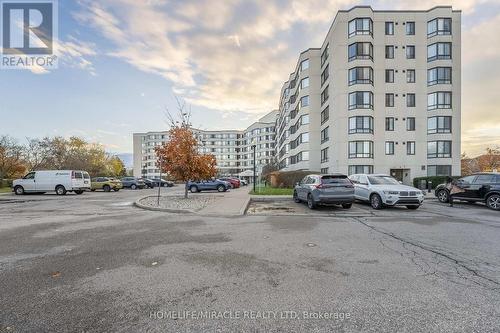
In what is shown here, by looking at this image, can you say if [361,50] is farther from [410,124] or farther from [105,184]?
[105,184]

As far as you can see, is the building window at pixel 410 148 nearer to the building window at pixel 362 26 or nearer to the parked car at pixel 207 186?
the building window at pixel 362 26

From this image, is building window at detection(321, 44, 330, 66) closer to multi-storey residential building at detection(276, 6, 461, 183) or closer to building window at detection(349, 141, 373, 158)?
multi-storey residential building at detection(276, 6, 461, 183)

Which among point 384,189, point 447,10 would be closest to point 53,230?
point 384,189

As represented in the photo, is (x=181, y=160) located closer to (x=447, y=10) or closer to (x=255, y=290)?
(x=255, y=290)

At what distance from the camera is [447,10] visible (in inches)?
→ 1303

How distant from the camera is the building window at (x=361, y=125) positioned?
32.9 metres

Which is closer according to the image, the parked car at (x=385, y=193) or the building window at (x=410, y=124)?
the parked car at (x=385, y=193)

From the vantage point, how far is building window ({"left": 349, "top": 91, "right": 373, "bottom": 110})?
108ft

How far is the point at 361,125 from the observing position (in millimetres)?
33000

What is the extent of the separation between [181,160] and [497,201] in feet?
55.1

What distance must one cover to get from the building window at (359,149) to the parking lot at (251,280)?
26.3 meters

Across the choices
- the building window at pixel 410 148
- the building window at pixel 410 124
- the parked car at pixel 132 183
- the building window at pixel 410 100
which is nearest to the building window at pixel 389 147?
the building window at pixel 410 148

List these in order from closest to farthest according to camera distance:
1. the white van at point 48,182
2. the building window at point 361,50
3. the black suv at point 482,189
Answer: the black suv at point 482,189, the white van at point 48,182, the building window at point 361,50

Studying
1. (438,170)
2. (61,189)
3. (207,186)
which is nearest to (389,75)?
(438,170)
